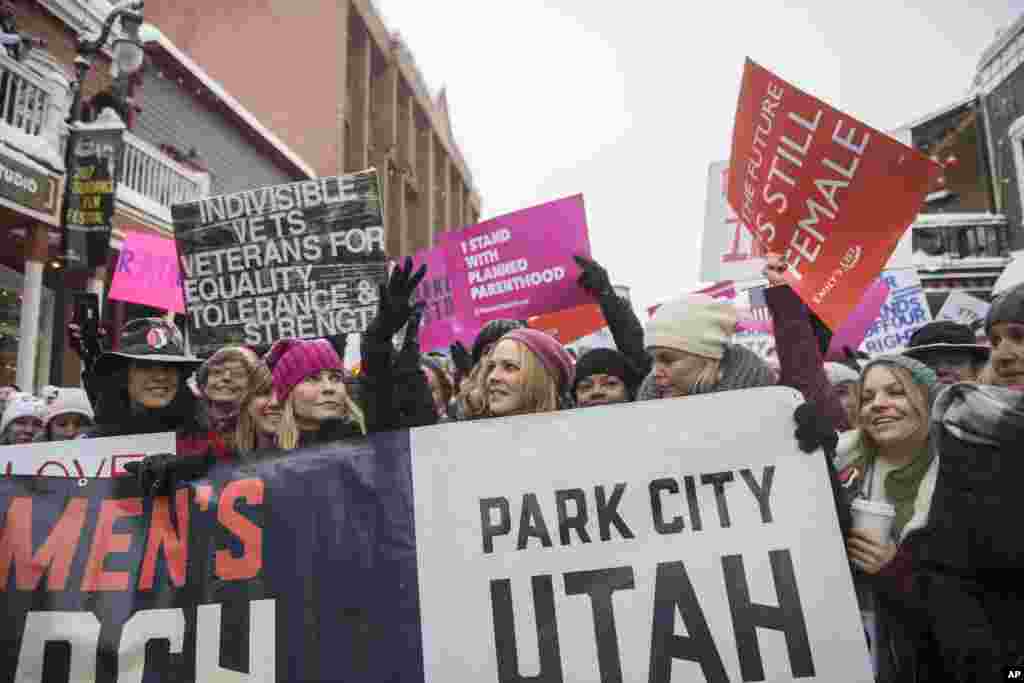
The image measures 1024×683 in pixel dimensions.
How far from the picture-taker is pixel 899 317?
6535 mm

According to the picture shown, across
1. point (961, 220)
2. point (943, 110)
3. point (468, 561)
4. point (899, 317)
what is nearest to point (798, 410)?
point (468, 561)

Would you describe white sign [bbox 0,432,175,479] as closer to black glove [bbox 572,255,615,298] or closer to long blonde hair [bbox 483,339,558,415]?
long blonde hair [bbox 483,339,558,415]

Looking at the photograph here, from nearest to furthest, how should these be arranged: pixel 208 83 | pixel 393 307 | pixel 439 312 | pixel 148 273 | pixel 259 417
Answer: pixel 393 307, pixel 259 417, pixel 439 312, pixel 148 273, pixel 208 83

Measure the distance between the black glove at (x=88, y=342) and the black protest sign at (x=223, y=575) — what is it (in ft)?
6.71

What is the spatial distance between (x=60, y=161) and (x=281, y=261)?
23.2 feet

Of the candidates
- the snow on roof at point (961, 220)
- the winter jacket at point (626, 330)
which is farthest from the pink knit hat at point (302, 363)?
the snow on roof at point (961, 220)

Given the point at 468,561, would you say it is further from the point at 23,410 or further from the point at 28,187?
the point at 28,187

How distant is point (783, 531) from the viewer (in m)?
2.08

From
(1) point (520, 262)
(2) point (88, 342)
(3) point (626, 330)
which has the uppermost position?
(1) point (520, 262)

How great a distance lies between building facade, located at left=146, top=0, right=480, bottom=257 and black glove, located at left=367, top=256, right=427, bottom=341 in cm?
1680

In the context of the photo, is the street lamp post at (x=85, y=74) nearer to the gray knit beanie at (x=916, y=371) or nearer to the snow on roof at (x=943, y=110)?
the gray knit beanie at (x=916, y=371)

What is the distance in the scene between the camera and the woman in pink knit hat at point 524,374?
2.66m

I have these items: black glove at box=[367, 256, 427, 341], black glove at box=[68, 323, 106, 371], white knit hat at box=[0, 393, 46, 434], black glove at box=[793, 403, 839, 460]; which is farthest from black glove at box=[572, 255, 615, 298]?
white knit hat at box=[0, 393, 46, 434]

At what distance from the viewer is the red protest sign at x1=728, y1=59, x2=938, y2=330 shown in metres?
2.95
